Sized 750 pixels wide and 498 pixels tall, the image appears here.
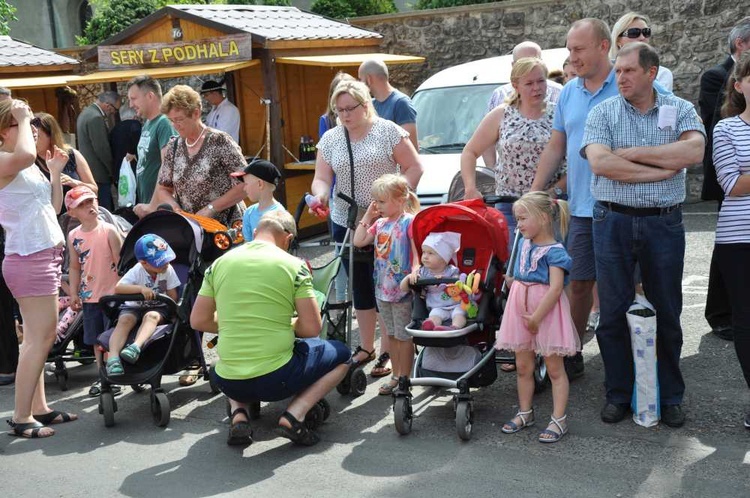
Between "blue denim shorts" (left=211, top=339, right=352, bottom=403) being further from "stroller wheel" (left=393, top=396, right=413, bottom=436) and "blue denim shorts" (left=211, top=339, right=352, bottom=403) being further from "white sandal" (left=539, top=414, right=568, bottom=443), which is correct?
"white sandal" (left=539, top=414, right=568, bottom=443)

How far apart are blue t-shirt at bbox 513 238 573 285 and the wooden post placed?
6.82 metres

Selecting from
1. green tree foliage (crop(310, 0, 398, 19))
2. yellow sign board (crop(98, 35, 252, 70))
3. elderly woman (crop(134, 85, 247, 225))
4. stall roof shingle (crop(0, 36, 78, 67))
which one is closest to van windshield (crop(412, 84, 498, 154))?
yellow sign board (crop(98, 35, 252, 70))

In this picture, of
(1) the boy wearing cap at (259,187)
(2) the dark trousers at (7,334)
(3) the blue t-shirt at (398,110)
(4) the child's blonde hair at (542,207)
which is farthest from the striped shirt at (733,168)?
(2) the dark trousers at (7,334)

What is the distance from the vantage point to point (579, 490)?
15.2 ft

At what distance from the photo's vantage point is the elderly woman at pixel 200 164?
720 centimetres

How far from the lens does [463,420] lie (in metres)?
5.33

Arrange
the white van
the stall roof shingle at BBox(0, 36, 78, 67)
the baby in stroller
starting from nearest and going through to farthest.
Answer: the baby in stroller
the white van
the stall roof shingle at BBox(0, 36, 78, 67)

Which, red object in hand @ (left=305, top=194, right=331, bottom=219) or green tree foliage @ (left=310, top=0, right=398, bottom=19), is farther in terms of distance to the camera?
green tree foliage @ (left=310, top=0, right=398, bottom=19)

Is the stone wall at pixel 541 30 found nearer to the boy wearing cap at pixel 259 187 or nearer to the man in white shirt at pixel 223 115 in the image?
the man in white shirt at pixel 223 115

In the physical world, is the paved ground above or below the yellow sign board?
below

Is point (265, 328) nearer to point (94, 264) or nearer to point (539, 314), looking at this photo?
point (539, 314)

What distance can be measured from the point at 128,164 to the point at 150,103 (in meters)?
0.95

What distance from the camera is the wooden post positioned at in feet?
38.6

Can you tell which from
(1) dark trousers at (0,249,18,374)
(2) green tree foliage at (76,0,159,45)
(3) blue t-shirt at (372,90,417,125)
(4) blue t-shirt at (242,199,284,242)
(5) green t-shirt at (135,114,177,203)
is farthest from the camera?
(2) green tree foliage at (76,0,159,45)
